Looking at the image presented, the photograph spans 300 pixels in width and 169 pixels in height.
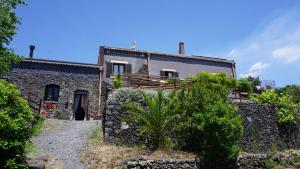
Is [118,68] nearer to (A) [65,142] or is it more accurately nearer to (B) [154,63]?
(B) [154,63]

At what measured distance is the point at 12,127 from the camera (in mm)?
7770

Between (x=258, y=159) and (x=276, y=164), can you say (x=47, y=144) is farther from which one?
(x=276, y=164)

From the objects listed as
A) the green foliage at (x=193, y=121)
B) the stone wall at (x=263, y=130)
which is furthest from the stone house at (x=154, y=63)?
the green foliage at (x=193, y=121)

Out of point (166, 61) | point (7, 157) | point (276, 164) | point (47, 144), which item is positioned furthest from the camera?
point (166, 61)

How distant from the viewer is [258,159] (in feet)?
41.0

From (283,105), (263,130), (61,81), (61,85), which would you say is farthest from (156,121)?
(61,81)

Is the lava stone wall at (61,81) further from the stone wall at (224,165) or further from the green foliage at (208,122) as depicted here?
the stone wall at (224,165)

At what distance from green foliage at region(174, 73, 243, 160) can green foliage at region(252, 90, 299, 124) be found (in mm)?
4239

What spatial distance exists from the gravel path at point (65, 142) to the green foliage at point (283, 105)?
906cm

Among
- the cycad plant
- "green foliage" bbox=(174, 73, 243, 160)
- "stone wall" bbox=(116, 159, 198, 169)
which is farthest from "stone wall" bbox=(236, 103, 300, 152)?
the cycad plant

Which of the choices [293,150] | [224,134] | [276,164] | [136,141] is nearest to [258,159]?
[276,164]

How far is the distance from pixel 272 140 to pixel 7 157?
11.8m

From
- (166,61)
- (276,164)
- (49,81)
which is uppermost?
(166,61)

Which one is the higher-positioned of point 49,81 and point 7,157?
point 49,81
